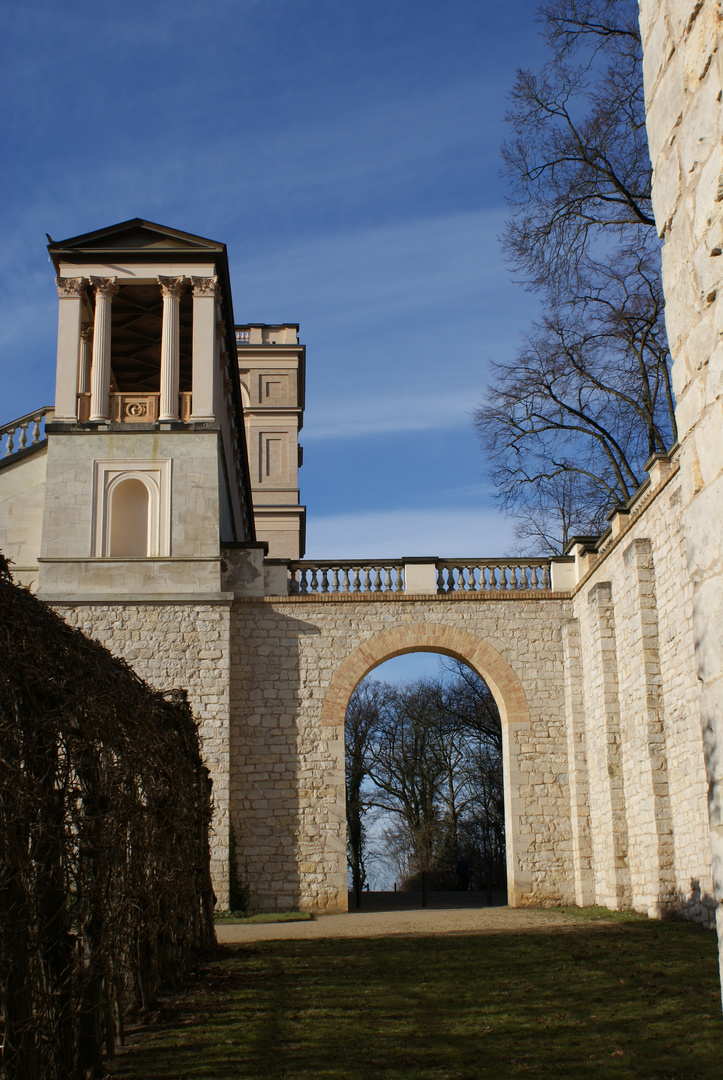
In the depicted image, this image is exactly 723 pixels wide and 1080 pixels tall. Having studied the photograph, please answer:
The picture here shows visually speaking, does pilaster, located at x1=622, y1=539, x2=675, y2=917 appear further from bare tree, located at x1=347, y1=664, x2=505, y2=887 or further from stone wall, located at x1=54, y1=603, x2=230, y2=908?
bare tree, located at x1=347, y1=664, x2=505, y2=887

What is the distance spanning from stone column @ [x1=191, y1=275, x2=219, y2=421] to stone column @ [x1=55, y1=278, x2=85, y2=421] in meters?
2.23

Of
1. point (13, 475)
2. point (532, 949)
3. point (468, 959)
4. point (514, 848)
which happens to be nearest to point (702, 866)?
point (532, 949)

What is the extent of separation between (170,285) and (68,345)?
7.63ft

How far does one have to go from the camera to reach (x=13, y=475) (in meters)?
20.3

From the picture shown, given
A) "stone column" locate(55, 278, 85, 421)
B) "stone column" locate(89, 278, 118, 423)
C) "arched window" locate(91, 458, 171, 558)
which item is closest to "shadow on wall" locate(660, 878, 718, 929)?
"arched window" locate(91, 458, 171, 558)

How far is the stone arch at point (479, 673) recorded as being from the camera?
18.3 m

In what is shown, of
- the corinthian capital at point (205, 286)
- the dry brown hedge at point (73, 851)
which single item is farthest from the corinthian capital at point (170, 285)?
the dry brown hedge at point (73, 851)

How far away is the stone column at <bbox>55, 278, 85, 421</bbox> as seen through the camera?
19.8 metres

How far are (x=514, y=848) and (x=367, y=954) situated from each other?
737cm

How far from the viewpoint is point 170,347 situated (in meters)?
20.2

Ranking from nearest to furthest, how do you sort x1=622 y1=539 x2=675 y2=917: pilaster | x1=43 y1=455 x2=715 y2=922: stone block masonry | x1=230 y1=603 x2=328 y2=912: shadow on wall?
x1=622 y1=539 x2=675 y2=917: pilaster, x1=43 y1=455 x2=715 y2=922: stone block masonry, x1=230 y1=603 x2=328 y2=912: shadow on wall

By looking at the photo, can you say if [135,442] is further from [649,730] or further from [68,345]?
[649,730]

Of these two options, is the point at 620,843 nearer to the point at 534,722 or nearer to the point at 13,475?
the point at 534,722

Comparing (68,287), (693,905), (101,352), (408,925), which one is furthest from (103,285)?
(693,905)
